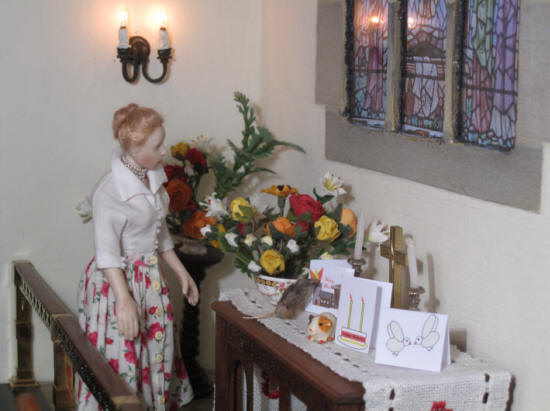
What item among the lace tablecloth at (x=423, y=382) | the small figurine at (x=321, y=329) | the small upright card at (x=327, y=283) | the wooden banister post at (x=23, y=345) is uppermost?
the small upright card at (x=327, y=283)

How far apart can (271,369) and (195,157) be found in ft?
4.44

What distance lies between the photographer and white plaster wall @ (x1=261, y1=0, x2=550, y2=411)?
2.08 m

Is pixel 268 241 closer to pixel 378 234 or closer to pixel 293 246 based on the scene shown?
pixel 293 246

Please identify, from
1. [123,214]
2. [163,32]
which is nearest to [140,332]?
[123,214]

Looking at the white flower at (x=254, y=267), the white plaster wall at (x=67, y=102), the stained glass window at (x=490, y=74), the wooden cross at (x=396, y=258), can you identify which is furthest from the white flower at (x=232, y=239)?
the white plaster wall at (x=67, y=102)

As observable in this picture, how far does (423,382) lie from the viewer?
204cm

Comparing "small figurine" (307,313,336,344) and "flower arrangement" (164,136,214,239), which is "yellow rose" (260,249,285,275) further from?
"flower arrangement" (164,136,214,239)

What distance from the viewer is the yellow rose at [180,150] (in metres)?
3.49

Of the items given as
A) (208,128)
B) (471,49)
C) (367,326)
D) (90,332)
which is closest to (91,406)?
(90,332)

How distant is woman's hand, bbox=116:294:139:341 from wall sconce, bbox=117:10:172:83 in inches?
48.1

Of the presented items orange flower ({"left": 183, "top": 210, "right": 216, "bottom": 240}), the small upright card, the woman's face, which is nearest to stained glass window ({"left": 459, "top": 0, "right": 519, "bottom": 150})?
the small upright card

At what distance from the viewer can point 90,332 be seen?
9.28 ft

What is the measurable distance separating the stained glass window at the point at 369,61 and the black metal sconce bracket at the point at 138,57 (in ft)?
3.32

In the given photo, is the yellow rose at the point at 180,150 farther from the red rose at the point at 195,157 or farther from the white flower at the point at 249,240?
the white flower at the point at 249,240
